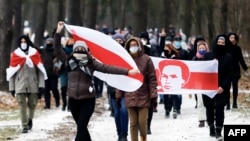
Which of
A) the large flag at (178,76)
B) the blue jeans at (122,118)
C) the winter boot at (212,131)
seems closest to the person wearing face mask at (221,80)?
the winter boot at (212,131)

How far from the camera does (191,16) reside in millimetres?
39969

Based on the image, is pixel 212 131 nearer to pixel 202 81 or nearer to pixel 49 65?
pixel 202 81

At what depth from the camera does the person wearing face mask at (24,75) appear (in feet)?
50.9

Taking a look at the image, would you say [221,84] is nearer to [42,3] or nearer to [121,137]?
[121,137]

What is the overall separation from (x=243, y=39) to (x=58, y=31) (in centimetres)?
1099

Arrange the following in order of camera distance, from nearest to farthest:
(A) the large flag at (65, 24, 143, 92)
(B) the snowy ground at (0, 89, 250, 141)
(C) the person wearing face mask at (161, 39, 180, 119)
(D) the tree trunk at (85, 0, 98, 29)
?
(A) the large flag at (65, 24, 143, 92), (B) the snowy ground at (0, 89, 250, 141), (C) the person wearing face mask at (161, 39, 180, 119), (D) the tree trunk at (85, 0, 98, 29)

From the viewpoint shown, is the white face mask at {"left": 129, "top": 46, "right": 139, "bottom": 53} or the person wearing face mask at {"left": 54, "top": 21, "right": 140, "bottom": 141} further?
the white face mask at {"left": 129, "top": 46, "right": 139, "bottom": 53}

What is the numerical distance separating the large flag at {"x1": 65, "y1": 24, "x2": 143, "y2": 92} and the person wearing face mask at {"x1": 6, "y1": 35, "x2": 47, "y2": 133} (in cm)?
337

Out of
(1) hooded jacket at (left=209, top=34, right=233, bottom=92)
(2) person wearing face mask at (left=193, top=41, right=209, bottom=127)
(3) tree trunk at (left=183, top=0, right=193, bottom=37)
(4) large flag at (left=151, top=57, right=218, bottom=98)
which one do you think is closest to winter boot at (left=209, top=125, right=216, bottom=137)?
(1) hooded jacket at (left=209, top=34, right=233, bottom=92)

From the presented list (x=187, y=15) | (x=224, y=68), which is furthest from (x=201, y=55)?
(x=187, y=15)

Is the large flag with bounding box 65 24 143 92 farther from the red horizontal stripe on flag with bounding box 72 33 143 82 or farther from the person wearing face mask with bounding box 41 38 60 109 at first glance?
the person wearing face mask with bounding box 41 38 60 109

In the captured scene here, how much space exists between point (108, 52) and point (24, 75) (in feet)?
12.0

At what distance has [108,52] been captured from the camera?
493 inches

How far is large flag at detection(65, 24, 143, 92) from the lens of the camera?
40.5ft
